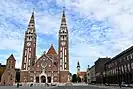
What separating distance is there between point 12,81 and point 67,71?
1023 inches

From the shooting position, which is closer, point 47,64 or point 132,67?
point 132,67

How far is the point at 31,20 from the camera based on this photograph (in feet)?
Result: 331

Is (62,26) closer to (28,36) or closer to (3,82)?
(28,36)

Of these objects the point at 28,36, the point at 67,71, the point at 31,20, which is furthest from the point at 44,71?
the point at 31,20

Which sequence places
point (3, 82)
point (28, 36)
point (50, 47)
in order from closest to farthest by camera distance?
point (3, 82) → point (28, 36) → point (50, 47)

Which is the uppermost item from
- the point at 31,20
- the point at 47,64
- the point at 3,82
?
the point at 31,20

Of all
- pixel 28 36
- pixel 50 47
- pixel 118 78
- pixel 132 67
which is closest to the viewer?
pixel 132 67

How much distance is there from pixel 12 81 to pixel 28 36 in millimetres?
22252

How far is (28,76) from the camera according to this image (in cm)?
9006

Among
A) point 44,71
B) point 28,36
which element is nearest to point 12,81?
point 44,71

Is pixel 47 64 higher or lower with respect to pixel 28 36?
lower

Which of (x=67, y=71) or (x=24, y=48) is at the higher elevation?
(x=24, y=48)

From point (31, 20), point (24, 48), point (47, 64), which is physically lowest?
point (47, 64)

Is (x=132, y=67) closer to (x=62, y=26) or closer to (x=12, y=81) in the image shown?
(x=62, y=26)
